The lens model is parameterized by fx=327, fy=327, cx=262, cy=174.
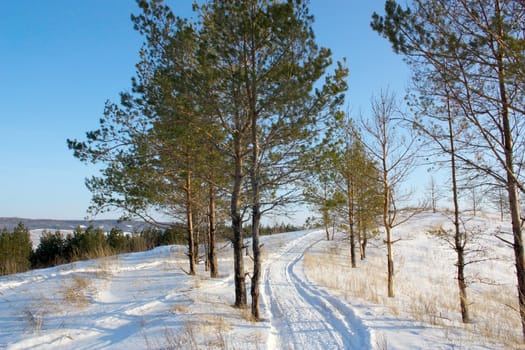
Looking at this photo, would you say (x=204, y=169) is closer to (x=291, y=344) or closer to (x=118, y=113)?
(x=118, y=113)

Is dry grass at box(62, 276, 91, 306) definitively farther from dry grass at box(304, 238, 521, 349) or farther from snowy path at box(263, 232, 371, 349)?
dry grass at box(304, 238, 521, 349)

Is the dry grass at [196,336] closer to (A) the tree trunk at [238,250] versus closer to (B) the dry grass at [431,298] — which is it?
(A) the tree trunk at [238,250]

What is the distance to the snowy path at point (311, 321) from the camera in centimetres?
550

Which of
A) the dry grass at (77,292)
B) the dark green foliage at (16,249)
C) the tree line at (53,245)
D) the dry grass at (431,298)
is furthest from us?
the tree line at (53,245)

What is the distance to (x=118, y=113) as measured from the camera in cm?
1057

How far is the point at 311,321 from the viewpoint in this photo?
6.88 m

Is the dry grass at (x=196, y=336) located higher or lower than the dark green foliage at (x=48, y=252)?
higher

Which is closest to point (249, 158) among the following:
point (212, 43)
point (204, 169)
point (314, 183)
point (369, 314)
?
point (204, 169)

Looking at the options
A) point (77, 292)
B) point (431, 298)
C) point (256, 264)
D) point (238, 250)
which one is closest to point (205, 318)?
point (256, 264)

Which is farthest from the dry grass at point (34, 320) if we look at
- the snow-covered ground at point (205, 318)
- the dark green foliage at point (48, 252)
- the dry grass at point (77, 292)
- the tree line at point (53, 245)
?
the dark green foliage at point (48, 252)

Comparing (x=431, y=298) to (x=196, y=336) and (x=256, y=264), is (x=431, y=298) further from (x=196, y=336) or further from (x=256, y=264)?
(x=196, y=336)

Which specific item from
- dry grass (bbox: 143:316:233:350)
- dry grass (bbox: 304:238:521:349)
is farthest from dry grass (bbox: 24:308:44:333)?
dry grass (bbox: 304:238:521:349)

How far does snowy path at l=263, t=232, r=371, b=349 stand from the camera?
5504 mm

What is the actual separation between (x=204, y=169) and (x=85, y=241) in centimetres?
3219
